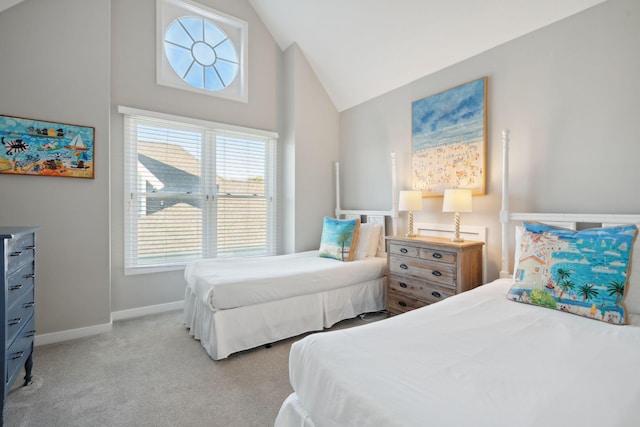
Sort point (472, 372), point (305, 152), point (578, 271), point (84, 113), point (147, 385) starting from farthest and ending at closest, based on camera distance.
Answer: point (305, 152) → point (84, 113) → point (147, 385) → point (578, 271) → point (472, 372)

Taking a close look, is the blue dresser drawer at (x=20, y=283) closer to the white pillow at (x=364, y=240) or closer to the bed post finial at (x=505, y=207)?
the white pillow at (x=364, y=240)

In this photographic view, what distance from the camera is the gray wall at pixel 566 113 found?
1.93 meters

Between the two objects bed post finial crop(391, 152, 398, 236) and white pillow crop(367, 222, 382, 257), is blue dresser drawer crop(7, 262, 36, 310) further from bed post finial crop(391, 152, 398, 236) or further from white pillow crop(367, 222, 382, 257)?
bed post finial crop(391, 152, 398, 236)

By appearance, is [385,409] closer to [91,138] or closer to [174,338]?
[174,338]

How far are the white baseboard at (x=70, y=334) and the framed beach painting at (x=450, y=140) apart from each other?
10.9 feet

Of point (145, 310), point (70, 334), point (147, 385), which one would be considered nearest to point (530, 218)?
point (147, 385)

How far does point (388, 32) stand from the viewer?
3.00 m

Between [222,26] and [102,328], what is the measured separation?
11.7 feet

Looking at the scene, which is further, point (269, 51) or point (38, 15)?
point (269, 51)

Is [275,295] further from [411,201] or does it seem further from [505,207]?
[505,207]

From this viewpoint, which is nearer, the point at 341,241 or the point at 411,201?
the point at 411,201

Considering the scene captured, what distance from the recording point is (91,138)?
264 cm

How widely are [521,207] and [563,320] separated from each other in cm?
118

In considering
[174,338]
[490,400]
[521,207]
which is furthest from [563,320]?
[174,338]
